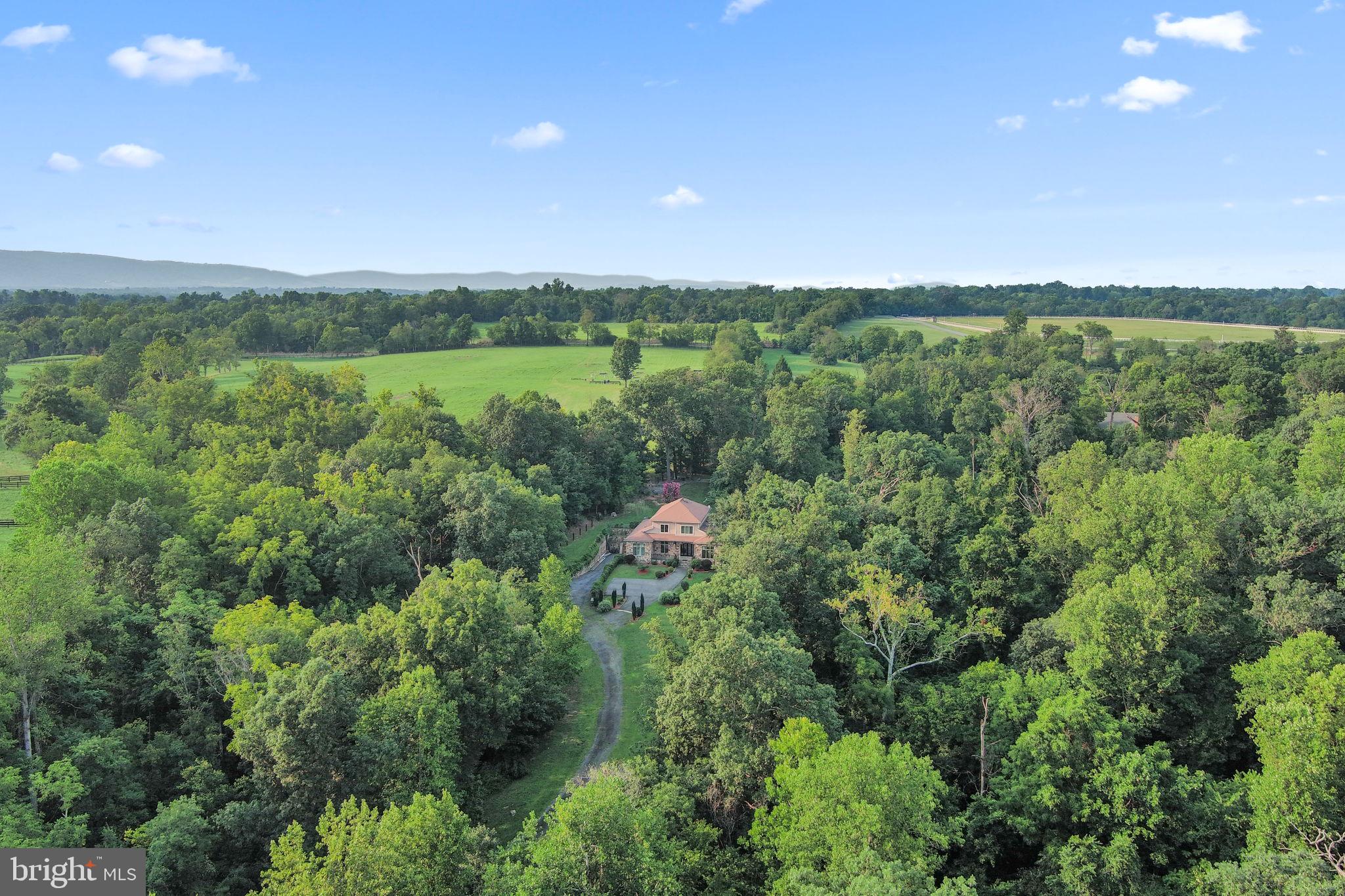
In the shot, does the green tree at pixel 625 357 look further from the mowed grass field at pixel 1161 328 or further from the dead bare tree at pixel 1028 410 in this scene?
the mowed grass field at pixel 1161 328

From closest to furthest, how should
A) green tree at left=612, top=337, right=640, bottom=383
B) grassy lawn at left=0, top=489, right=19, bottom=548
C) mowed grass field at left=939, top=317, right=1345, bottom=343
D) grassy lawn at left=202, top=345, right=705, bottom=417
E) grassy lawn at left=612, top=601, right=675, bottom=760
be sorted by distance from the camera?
grassy lawn at left=612, top=601, right=675, bottom=760 < grassy lawn at left=0, top=489, right=19, bottom=548 < grassy lawn at left=202, top=345, right=705, bottom=417 < green tree at left=612, top=337, right=640, bottom=383 < mowed grass field at left=939, top=317, right=1345, bottom=343

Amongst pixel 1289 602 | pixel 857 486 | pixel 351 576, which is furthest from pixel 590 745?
pixel 857 486

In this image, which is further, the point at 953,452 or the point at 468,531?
the point at 953,452

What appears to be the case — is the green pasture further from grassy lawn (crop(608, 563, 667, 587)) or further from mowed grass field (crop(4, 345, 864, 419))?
grassy lawn (crop(608, 563, 667, 587))

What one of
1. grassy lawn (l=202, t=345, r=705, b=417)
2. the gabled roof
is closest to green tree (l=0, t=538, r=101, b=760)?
the gabled roof

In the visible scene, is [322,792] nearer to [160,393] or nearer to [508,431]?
[508,431]
